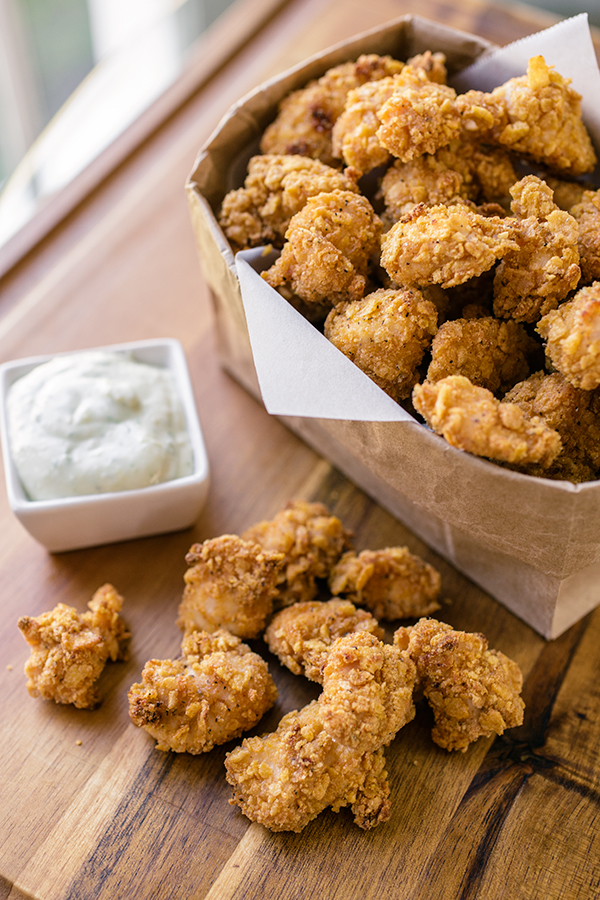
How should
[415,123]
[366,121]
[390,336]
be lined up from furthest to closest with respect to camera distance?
[366,121], [415,123], [390,336]

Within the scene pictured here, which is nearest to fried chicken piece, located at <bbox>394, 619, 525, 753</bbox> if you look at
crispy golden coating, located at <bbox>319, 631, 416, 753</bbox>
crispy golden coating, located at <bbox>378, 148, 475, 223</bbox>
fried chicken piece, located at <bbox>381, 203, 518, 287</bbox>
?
crispy golden coating, located at <bbox>319, 631, 416, 753</bbox>

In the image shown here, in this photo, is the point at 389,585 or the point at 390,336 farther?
the point at 389,585

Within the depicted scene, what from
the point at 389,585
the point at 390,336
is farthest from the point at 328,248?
the point at 389,585

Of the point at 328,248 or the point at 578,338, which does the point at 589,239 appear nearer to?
the point at 578,338

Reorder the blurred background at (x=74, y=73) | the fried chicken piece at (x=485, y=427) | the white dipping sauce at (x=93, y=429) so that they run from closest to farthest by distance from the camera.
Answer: the fried chicken piece at (x=485, y=427) → the white dipping sauce at (x=93, y=429) → the blurred background at (x=74, y=73)

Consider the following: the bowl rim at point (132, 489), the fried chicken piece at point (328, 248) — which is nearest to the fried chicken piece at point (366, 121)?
the fried chicken piece at point (328, 248)

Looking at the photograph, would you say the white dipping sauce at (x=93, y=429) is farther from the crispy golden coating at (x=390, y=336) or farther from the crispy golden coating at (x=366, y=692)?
the crispy golden coating at (x=366, y=692)

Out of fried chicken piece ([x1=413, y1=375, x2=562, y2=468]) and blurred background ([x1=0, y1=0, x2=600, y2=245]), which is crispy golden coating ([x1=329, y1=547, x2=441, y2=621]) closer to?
fried chicken piece ([x1=413, y1=375, x2=562, y2=468])

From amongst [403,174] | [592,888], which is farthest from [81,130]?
[592,888]
